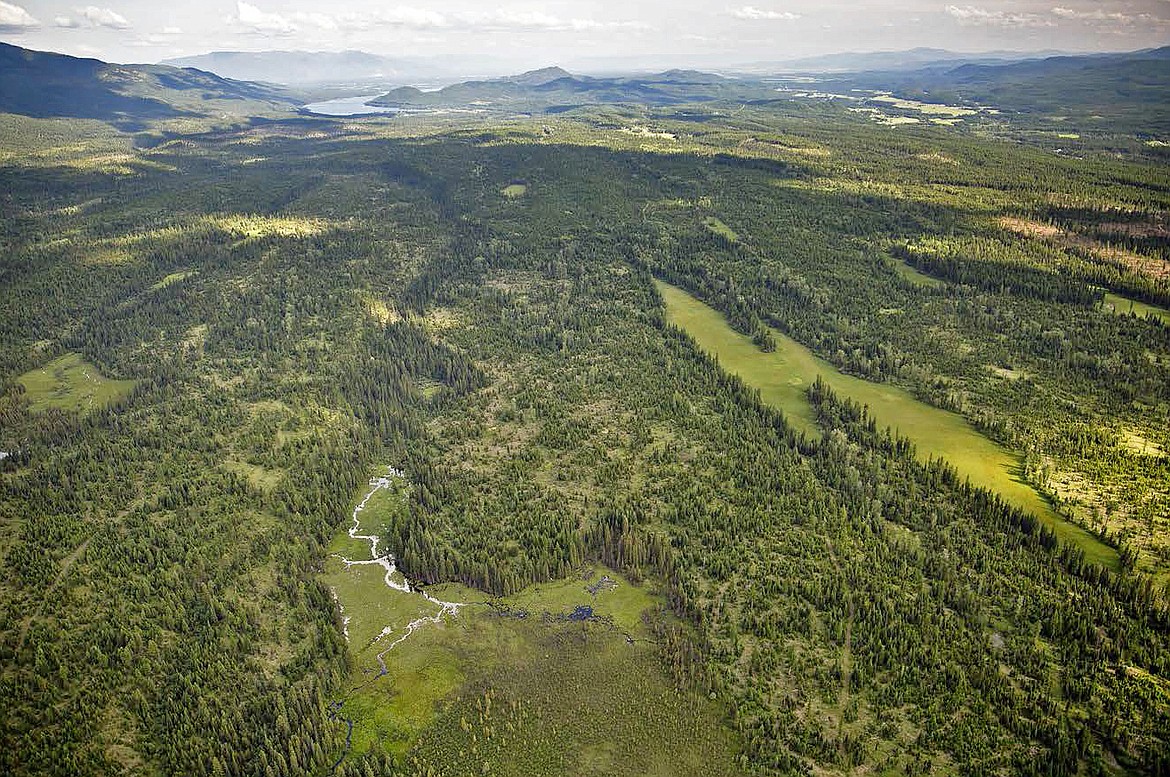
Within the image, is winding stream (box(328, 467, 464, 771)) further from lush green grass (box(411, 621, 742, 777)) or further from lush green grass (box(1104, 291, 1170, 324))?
lush green grass (box(1104, 291, 1170, 324))

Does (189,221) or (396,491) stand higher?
(189,221)

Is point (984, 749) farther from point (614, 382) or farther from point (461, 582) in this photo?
point (614, 382)

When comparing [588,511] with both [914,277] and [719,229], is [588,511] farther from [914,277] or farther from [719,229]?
[719,229]

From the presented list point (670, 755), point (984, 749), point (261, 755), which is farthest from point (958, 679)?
point (261, 755)

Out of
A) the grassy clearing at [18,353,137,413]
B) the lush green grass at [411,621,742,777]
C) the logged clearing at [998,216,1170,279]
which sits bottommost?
the lush green grass at [411,621,742,777]

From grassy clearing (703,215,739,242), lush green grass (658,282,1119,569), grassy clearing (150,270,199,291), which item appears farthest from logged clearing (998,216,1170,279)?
grassy clearing (150,270,199,291)

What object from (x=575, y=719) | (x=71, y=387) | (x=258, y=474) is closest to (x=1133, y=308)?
(x=575, y=719)
